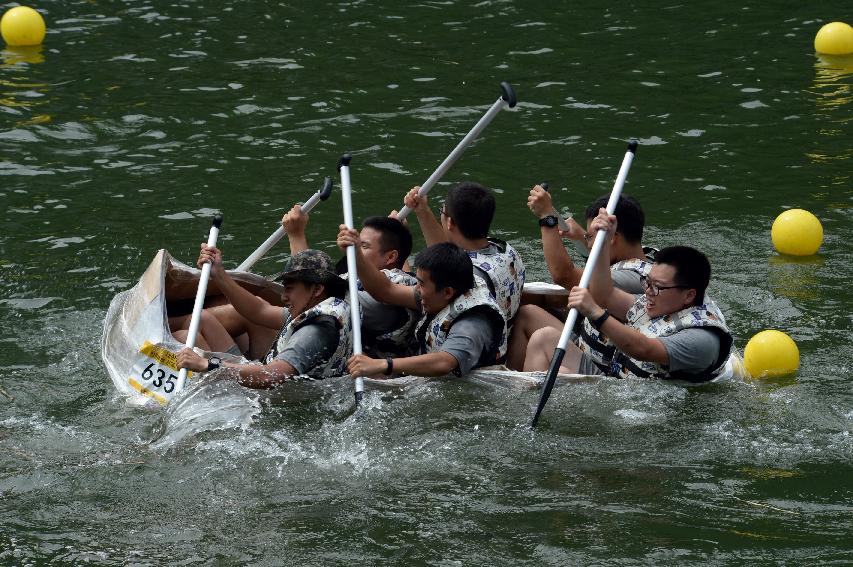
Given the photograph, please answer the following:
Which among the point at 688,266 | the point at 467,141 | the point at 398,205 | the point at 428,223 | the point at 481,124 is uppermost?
the point at 481,124

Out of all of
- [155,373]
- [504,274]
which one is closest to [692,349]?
[504,274]

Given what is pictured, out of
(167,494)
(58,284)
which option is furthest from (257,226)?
(167,494)

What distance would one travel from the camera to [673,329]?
287 inches

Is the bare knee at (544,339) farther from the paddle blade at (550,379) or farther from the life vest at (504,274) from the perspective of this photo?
the paddle blade at (550,379)

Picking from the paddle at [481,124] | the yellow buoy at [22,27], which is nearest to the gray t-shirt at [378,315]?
the paddle at [481,124]

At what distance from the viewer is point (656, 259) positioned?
736 centimetres

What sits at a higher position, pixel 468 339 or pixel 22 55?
pixel 468 339

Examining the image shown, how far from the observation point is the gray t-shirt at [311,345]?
287 inches

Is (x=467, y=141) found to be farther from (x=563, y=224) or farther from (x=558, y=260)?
(x=558, y=260)

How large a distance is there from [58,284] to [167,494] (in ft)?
12.6

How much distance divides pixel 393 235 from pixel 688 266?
1.82 m

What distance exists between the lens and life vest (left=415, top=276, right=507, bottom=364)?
7344 mm

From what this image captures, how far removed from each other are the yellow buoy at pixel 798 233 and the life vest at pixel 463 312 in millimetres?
3701

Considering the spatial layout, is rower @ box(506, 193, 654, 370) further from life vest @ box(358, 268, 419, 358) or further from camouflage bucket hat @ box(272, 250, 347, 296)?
camouflage bucket hat @ box(272, 250, 347, 296)
